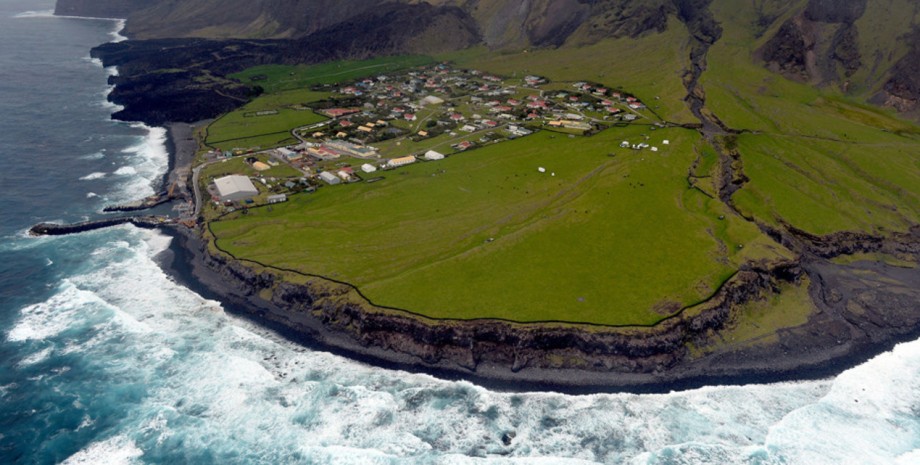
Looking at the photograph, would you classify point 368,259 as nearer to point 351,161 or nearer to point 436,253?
point 436,253

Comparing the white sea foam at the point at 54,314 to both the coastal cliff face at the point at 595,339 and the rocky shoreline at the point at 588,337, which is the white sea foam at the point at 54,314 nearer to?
the rocky shoreline at the point at 588,337

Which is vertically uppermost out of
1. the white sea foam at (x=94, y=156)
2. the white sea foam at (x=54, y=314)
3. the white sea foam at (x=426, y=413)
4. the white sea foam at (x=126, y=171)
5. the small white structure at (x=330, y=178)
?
the small white structure at (x=330, y=178)

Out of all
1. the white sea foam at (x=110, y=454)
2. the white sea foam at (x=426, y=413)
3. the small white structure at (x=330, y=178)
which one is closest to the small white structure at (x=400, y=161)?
the small white structure at (x=330, y=178)

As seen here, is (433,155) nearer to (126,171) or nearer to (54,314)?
(126,171)

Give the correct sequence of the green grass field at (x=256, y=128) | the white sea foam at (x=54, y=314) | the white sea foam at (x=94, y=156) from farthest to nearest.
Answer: the green grass field at (x=256, y=128), the white sea foam at (x=94, y=156), the white sea foam at (x=54, y=314)

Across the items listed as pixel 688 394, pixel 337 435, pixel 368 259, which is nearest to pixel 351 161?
pixel 368 259

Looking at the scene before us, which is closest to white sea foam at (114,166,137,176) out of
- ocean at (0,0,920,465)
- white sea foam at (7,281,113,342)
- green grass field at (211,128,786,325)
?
green grass field at (211,128,786,325)

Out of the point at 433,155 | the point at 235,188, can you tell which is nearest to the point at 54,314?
the point at 235,188
